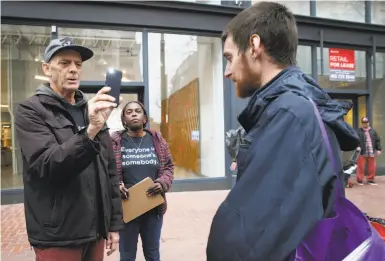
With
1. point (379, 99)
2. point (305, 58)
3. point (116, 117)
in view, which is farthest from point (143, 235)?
point (379, 99)

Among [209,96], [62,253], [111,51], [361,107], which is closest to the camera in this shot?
[62,253]

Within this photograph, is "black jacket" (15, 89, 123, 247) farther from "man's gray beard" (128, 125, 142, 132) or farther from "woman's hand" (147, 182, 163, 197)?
"man's gray beard" (128, 125, 142, 132)

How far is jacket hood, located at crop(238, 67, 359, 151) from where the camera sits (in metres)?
1.13

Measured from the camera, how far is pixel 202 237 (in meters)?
5.39

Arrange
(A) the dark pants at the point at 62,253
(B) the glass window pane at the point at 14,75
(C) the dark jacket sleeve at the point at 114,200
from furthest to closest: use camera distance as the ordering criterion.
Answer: (B) the glass window pane at the point at 14,75, (C) the dark jacket sleeve at the point at 114,200, (A) the dark pants at the point at 62,253

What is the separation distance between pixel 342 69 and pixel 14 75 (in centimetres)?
890

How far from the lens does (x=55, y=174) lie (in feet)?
6.05

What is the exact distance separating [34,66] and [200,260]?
6305mm

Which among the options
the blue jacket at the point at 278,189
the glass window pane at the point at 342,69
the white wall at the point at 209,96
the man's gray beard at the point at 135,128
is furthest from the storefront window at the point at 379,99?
the blue jacket at the point at 278,189

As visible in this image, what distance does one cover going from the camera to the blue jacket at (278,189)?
3.23 feet

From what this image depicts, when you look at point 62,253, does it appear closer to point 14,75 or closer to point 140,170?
point 140,170

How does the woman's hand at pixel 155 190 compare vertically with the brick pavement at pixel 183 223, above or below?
above

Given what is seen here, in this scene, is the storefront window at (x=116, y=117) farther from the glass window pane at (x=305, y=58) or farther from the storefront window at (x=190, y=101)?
the glass window pane at (x=305, y=58)

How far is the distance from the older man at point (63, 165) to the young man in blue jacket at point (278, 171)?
942 mm
